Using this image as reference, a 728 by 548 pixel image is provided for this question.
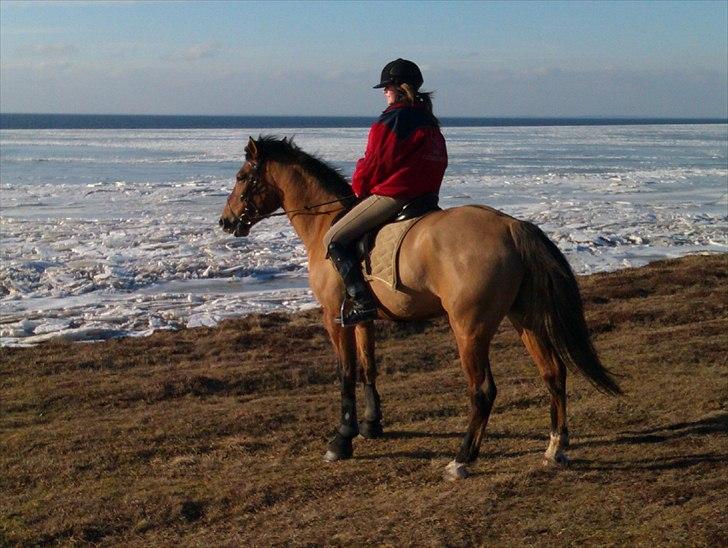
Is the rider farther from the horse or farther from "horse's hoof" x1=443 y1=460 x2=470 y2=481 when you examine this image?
"horse's hoof" x1=443 y1=460 x2=470 y2=481

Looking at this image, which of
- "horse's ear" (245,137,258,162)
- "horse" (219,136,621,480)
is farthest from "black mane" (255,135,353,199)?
"horse" (219,136,621,480)

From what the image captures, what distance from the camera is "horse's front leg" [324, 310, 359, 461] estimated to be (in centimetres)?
655

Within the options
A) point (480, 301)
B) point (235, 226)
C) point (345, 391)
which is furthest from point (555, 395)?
point (235, 226)

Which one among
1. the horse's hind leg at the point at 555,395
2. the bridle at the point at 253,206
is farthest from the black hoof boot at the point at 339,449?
Answer: the bridle at the point at 253,206

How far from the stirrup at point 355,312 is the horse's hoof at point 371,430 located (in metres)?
1.07

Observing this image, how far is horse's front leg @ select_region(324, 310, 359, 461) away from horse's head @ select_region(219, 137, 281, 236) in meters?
1.24

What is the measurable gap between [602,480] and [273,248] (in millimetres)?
15297

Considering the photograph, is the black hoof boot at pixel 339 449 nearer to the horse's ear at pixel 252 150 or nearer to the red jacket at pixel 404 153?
the red jacket at pixel 404 153

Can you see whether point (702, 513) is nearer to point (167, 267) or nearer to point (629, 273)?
point (629, 273)

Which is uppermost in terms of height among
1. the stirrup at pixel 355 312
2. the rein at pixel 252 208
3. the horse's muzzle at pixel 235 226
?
the rein at pixel 252 208

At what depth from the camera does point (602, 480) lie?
18.4 ft

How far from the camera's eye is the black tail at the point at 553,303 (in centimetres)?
549

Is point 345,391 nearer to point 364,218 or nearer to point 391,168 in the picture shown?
point 364,218

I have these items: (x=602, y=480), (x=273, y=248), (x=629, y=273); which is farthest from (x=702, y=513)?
(x=273, y=248)
